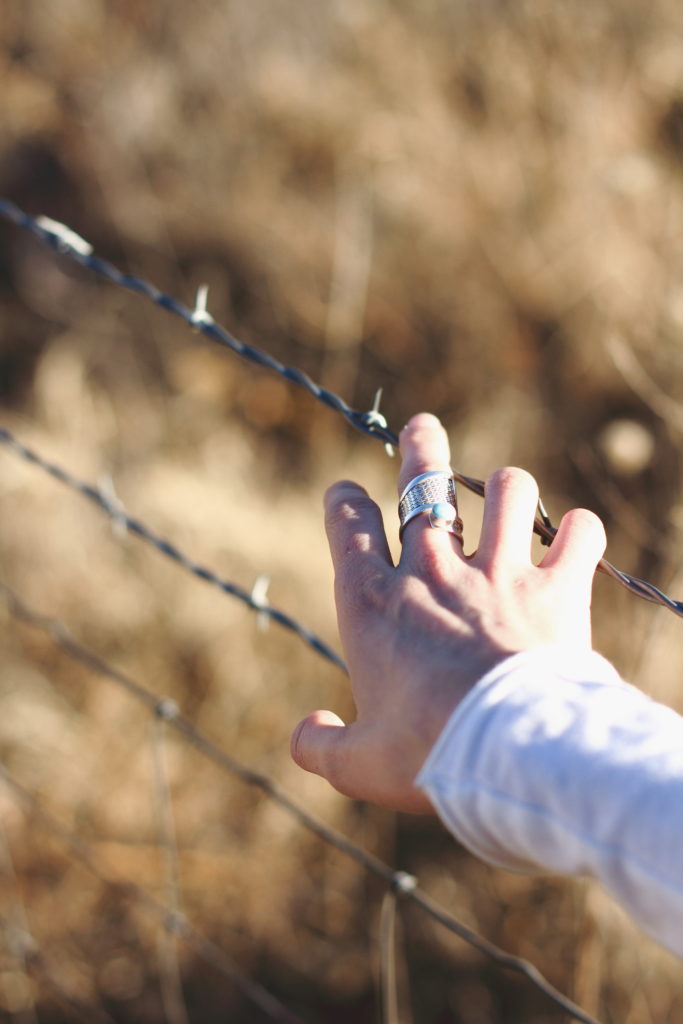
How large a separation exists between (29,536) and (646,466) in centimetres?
154

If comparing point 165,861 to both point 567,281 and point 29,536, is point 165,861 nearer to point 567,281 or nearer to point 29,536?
point 29,536

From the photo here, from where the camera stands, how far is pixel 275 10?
8.87 ft

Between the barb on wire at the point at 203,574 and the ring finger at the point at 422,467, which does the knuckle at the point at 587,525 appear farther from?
the barb on wire at the point at 203,574

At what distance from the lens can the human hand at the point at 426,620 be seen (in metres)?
0.55

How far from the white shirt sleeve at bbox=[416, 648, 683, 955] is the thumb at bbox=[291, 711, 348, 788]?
10cm

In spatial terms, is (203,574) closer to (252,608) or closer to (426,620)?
(252,608)

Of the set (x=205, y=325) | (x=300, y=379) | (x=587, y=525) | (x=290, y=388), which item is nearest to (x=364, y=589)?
(x=587, y=525)

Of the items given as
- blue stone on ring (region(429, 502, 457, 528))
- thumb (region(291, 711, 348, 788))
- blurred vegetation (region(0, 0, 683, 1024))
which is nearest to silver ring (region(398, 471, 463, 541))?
blue stone on ring (region(429, 502, 457, 528))

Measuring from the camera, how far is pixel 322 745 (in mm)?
614

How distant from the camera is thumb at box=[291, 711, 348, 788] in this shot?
60cm

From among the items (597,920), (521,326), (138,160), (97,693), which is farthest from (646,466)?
(138,160)

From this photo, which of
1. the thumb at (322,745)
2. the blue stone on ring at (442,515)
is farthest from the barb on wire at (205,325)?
the thumb at (322,745)

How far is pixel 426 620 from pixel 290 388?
79.2 inches

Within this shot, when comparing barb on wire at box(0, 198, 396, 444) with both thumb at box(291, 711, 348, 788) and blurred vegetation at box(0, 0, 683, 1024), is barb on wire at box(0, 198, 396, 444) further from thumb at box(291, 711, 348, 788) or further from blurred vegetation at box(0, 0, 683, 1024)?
blurred vegetation at box(0, 0, 683, 1024)
